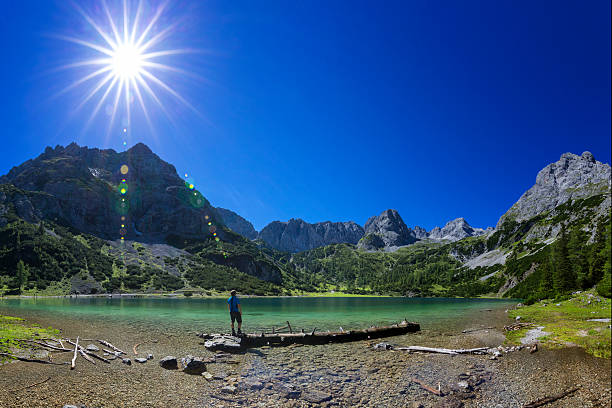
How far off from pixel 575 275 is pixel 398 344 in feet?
184

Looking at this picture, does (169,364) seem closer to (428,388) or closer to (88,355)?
(88,355)

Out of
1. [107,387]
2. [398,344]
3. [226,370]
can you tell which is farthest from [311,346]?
[107,387]

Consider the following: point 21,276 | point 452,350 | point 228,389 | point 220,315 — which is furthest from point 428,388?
point 21,276

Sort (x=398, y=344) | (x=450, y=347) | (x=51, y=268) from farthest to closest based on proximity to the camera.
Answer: (x=51, y=268) < (x=398, y=344) < (x=450, y=347)

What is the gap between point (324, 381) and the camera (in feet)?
58.1

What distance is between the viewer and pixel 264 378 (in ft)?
59.5

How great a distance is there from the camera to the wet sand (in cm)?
1362

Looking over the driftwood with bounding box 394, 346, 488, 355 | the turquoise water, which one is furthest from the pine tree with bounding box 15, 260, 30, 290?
the driftwood with bounding box 394, 346, 488, 355

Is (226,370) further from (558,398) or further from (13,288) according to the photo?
(13,288)

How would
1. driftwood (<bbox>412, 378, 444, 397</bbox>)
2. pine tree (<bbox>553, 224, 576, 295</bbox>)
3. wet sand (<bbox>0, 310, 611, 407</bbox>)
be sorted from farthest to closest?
pine tree (<bbox>553, 224, 576, 295</bbox>)
driftwood (<bbox>412, 378, 444, 397</bbox>)
wet sand (<bbox>0, 310, 611, 407</bbox>)

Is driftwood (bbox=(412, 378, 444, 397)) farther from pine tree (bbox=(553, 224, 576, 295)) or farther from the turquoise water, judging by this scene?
pine tree (bbox=(553, 224, 576, 295))

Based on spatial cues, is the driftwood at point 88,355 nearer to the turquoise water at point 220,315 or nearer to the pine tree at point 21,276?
the turquoise water at point 220,315

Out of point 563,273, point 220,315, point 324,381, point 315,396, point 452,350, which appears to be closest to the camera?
point 315,396

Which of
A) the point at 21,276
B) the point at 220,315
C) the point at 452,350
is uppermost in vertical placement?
the point at 452,350
